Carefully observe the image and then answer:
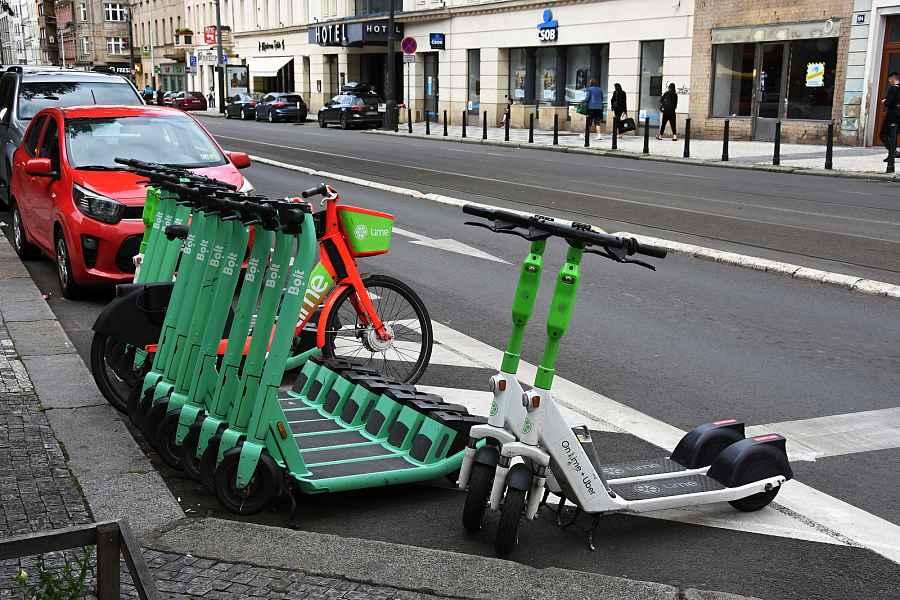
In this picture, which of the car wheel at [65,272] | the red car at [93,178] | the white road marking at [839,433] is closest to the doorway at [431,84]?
the red car at [93,178]

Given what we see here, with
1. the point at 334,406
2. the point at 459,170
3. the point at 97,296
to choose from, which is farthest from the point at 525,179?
the point at 334,406

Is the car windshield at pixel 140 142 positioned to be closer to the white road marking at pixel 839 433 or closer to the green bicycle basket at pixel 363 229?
the green bicycle basket at pixel 363 229

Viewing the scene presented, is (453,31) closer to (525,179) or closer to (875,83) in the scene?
(875,83)

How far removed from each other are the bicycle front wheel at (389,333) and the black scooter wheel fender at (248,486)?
1.71 metres

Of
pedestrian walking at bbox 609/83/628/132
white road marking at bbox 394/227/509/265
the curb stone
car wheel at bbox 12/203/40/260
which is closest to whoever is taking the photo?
car wheel at bbox 12/203/40/260

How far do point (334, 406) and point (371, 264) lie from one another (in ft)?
18.8

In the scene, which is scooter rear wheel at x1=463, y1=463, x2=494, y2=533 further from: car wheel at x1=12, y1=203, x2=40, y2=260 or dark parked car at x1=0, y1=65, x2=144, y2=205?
dark parked car at x1=0, y1=65, x2=144, y2=205

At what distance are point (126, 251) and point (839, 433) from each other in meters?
5.84

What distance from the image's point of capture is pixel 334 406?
17.8 feet

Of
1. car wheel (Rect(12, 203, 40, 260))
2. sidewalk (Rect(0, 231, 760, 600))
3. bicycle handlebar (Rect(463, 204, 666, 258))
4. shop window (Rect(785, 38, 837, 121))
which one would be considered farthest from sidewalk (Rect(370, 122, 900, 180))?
sidewalk (Rect(0, 231, 760, 600))

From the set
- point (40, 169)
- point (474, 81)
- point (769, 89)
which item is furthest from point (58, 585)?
point (474, 81)

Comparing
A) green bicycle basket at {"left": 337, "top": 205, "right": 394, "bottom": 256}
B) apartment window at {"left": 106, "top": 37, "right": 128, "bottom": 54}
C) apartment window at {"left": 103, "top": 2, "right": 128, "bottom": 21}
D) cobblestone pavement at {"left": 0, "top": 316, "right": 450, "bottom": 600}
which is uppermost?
apartment window at {"left": 103, "top": 2, "right": 128, "bottom": 21}

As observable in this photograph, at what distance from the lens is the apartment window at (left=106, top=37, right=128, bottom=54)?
109000mm

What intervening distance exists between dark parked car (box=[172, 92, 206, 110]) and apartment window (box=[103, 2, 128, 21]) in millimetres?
47730
